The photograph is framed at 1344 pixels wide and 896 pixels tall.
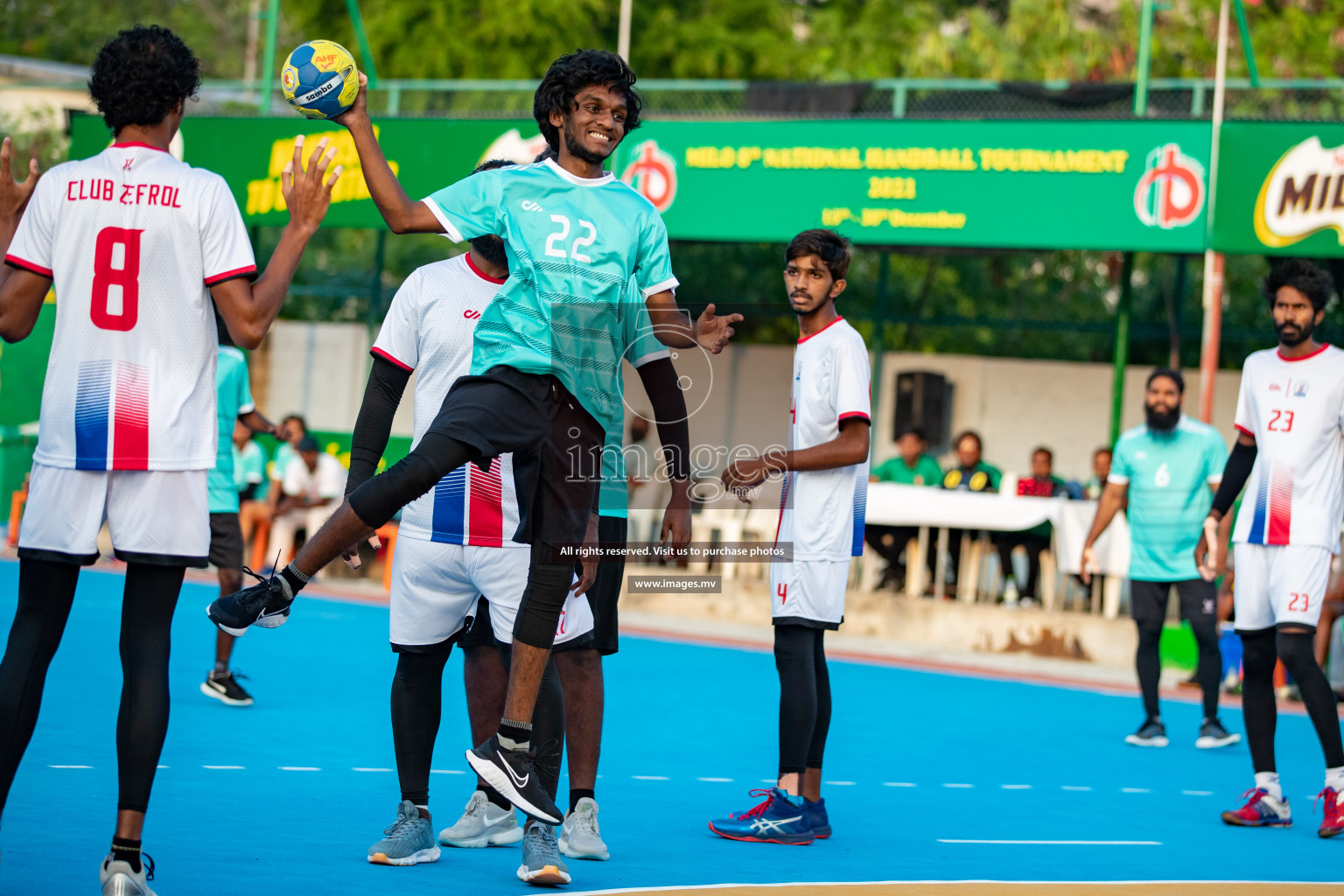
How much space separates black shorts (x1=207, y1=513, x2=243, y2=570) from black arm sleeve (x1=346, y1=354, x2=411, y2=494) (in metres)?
3.96

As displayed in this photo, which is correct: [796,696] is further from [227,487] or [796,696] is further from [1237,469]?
[227,487]

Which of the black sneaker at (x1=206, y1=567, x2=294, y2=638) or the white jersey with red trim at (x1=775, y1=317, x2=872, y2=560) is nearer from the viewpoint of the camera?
the black sneaker at (x1=206, y1=567, x2=294, y2=638)

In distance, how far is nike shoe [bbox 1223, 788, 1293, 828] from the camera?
23.4 ft

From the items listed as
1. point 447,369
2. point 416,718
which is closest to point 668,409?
point 447,369

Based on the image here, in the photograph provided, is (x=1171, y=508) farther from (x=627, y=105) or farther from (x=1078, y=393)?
(x=1078, y=393)

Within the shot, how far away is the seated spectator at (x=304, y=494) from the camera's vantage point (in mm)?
16750

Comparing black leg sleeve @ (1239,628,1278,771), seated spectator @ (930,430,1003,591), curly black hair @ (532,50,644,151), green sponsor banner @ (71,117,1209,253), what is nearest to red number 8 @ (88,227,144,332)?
curly black hair @ (532,50,644,151)

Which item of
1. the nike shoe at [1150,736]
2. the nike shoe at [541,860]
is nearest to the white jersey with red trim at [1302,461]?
the nike shoe at [1150,736]

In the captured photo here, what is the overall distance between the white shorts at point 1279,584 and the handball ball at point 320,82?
4.55 meters

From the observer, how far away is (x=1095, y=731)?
1021 centimetres

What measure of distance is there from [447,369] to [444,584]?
28.2 inches

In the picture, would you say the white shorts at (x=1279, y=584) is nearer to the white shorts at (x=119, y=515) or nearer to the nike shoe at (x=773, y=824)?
the nike shoe at (x=773, y=824)

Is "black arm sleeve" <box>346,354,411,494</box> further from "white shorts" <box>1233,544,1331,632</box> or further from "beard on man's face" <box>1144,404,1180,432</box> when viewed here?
"beard on man's face" <box>1144,404,1180,432</box>

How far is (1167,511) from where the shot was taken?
33.6 ft
